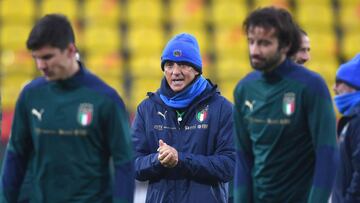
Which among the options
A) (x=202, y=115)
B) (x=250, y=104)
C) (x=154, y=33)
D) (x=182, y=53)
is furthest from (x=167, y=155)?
(x=154, y=33)

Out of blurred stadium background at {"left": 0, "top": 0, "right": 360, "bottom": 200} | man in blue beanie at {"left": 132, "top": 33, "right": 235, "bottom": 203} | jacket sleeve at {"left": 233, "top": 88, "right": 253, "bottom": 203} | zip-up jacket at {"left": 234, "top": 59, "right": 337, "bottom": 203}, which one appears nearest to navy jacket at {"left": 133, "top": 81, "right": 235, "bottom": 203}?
man in blue beanie at {"left": 132, "top": 33, "right": 235, "bottom": 203}

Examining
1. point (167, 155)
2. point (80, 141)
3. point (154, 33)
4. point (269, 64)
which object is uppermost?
point (269, 64)

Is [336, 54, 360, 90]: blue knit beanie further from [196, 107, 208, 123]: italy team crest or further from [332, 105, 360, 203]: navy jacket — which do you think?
[196, 107, 208, 123]: italy team crest

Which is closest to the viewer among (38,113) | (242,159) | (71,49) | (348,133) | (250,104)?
(71,49)

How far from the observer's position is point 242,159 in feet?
16.9

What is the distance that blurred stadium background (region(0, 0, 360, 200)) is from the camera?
14.1 m

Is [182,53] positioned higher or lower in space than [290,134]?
higher

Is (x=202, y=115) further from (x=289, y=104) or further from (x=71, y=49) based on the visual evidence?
(x=71, y=49)

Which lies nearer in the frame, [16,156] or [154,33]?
[16,156]

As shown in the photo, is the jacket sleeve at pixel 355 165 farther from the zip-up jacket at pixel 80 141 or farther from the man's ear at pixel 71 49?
the man's ear at pixel 71 49

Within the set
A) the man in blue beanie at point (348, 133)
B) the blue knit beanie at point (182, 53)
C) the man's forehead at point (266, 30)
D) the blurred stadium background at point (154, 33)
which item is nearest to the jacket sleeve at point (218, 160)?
the blue knit beanie at point (182, 53)

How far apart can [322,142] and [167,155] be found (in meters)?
1.35

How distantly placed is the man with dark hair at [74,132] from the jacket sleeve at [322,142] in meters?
0.96

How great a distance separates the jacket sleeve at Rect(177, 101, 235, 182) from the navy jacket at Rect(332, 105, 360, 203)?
715mm
